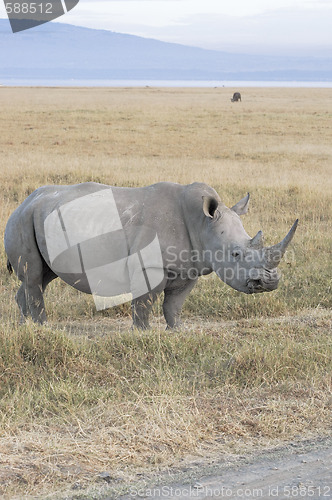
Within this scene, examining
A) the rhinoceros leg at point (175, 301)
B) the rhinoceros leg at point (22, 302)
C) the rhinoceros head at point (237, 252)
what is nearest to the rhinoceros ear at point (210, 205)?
the rhinoceros head at point (237, 252)

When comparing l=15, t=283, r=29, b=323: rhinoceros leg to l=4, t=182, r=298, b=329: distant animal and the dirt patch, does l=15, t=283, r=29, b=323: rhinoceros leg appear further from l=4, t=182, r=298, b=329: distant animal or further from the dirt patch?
the dirt patch

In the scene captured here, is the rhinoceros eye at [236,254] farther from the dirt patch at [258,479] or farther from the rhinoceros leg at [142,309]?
the dirt patch at [258,479]

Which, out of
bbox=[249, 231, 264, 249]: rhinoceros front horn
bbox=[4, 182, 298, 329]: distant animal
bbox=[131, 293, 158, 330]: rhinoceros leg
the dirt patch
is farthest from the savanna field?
bbox=[249, 231, 264, 249]: rhinoceros front horn

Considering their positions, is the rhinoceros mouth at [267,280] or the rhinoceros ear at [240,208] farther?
the rhinoceros ear at [240,208]

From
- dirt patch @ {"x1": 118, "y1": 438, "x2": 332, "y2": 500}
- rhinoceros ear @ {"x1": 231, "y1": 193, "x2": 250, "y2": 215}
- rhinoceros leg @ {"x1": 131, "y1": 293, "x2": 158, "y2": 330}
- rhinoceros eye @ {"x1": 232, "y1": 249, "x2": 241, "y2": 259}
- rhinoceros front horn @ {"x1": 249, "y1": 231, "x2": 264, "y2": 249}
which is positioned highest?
rhinoceros ear @ {"x1": 231, "y1": 193, "x2": 250, "y2": 215}

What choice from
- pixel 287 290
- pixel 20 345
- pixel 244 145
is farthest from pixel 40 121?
pixel 20 345

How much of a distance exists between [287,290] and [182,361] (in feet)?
9.41

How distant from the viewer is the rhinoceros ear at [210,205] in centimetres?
576

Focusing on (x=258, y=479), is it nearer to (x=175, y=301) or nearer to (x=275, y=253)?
(x=275, y=253)

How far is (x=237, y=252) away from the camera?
5664mm

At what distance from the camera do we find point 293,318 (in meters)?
6.81

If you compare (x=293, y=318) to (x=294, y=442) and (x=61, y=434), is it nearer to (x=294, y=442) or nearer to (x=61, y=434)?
(x=294, y=442)

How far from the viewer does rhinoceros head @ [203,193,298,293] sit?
17.9 ft

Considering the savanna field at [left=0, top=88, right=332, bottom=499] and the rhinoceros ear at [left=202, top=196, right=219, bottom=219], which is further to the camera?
the rhinoceros ear at [left=202, top=196, right=219, bottom=219]
